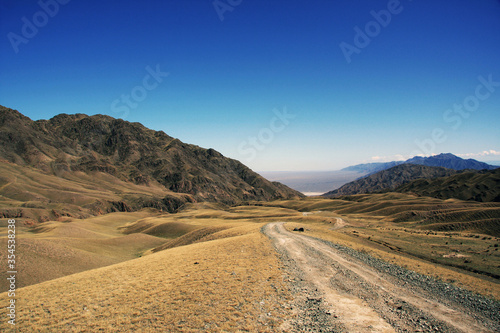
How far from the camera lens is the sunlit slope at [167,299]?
12.4m

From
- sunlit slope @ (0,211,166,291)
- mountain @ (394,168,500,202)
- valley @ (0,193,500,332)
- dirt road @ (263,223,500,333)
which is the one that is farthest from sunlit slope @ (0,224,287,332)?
mountain @ (394,168,500,202)

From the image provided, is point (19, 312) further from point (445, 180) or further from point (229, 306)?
point (445, 180)

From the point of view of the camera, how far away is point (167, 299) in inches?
595

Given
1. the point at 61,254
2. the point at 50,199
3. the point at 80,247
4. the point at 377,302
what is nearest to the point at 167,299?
the point at 377,302

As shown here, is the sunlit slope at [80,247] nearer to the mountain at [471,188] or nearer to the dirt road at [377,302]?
the dirt road at [377,302]

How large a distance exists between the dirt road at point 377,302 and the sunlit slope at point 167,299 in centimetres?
186

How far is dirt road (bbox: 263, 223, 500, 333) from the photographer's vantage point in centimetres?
1172

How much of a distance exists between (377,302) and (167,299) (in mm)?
13157

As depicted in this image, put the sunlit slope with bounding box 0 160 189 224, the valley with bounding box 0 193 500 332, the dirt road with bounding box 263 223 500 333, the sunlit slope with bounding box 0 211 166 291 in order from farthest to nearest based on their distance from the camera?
the sunlit slope with bounding box 0 160 189 224 → the sunlit slope with bounding box 0 211 166 291 → the valley with bounding box 0 193 500 332 → the dirt road with bounding box 263 223 500 333

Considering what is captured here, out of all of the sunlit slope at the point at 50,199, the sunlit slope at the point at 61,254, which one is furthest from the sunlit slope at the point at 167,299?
the sunlit slope at the point at 50,199

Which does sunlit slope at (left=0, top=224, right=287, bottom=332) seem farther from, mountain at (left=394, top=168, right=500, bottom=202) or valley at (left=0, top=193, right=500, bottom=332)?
mountain at (left=394, top=168, right=500, bottom=202)

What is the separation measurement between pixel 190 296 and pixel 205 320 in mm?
3364

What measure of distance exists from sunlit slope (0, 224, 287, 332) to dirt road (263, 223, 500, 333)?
186cm

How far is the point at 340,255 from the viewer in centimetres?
2462
